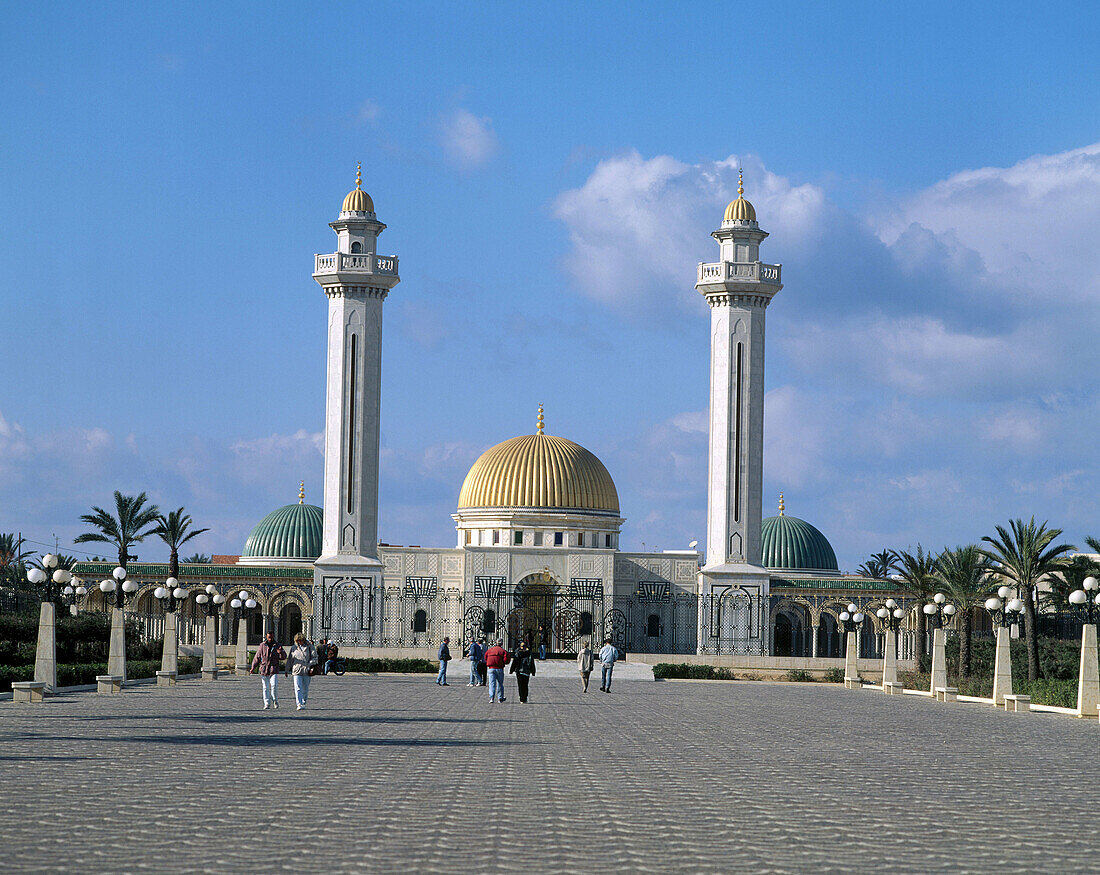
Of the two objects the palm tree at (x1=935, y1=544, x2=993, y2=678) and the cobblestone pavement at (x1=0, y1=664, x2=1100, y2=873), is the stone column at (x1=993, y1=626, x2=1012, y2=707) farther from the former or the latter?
the palm tree at (x1=935, y1=544, x2=993, y2=678)

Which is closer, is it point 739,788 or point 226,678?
point 739,788

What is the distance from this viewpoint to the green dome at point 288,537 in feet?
227

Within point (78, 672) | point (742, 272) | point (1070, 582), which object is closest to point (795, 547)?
point (742, 272)

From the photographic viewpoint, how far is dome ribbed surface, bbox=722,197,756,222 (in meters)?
55.7

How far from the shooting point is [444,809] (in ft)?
32.6

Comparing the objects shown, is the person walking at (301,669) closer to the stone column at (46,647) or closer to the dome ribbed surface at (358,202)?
the stone column at (46,647)

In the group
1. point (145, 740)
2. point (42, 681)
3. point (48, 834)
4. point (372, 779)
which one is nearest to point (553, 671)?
point (42, 681)

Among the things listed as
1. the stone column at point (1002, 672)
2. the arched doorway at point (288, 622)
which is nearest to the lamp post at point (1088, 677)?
the stone column at point (1002, 672)

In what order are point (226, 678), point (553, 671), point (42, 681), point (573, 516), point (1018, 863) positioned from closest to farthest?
point (1018, 863) → point (42, 681) → point (226, 678) → point (553, 671) → point (573, 516)

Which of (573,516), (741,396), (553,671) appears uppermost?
(741,396)

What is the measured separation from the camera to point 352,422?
53906 millimetres

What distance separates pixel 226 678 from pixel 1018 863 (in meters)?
29.6

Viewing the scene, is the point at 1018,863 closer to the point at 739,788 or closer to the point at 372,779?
the point at 739,788

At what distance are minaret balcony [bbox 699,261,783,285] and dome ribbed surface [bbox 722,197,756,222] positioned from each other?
2.01 m
